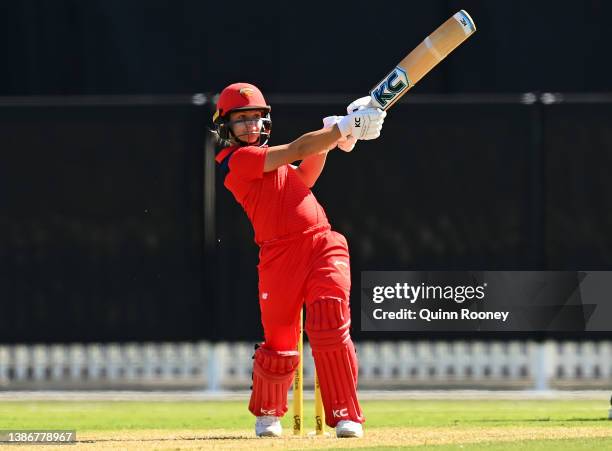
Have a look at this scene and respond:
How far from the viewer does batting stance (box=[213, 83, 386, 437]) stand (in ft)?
27.2

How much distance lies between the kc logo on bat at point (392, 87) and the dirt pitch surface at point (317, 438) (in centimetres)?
166

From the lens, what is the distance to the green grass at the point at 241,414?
33.2 ft

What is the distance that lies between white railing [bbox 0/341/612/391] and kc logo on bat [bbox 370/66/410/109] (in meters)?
4.25

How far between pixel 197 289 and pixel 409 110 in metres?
2.00

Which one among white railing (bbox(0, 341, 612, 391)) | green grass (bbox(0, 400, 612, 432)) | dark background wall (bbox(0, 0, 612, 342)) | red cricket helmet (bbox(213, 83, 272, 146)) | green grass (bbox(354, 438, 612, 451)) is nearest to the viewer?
green grass (bbox(354, 438, 612, 451))

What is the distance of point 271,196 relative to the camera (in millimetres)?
8492

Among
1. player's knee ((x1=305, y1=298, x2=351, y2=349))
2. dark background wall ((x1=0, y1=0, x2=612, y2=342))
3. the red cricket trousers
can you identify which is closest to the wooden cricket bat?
the red cricket trousers

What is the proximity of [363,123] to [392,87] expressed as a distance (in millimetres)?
282

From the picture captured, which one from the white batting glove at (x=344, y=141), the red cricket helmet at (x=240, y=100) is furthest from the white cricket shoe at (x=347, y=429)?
the red cricket helmet at (x=240, y=100)

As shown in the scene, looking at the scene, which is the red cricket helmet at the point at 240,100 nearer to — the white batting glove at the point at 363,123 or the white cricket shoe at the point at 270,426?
the white batting glove at the point at 363,123

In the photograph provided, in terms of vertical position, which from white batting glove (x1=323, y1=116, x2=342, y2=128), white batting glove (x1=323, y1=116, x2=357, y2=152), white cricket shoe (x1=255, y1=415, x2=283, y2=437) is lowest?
white cricket shoe (x1=255, y1=415, x2=283, y2=437)

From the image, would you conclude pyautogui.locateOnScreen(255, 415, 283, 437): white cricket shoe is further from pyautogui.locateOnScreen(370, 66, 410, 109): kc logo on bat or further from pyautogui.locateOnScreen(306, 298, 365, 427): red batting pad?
pyautogui.locateOnScreen(370, 66, 410, 109): kc logo on bat

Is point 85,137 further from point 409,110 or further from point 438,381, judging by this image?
point 438,381

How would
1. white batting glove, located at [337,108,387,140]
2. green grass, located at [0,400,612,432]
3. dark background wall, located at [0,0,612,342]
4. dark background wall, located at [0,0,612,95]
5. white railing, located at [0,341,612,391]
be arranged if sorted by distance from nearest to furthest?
white batting glove, located at [337,108,387,140] → green grass, located at [0,400,612,432] → dark background wall, located at [0,0,612,342] → white railing, located at [0,341,612,391] → dark background wall, located at [0,0,612,95]
